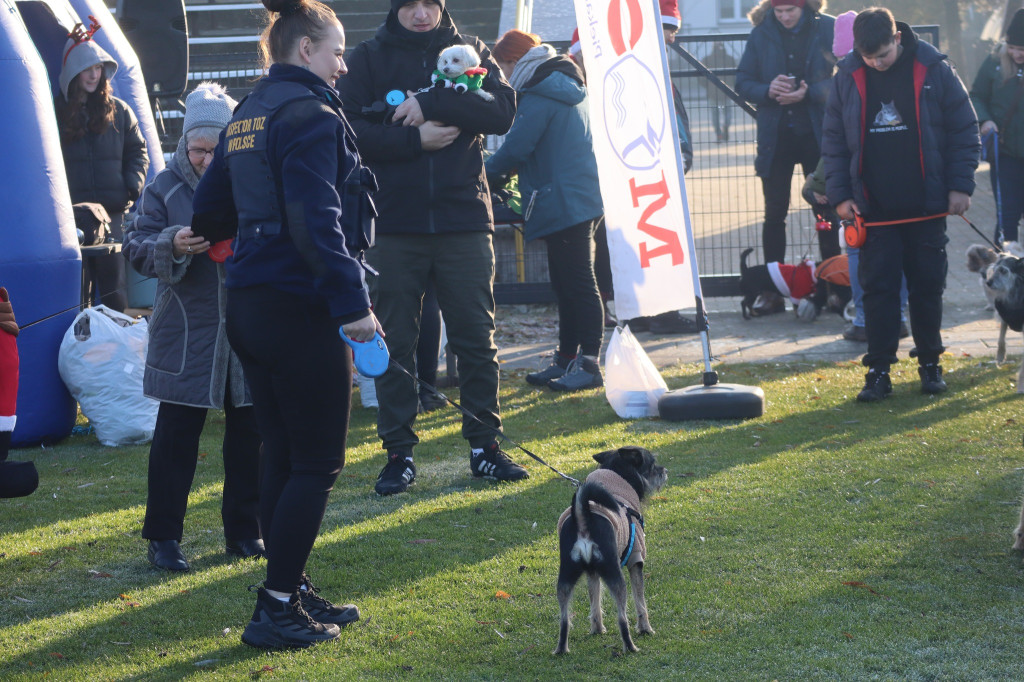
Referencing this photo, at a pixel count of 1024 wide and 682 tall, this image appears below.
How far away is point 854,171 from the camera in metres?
6.64

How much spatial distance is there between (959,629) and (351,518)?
2.60m

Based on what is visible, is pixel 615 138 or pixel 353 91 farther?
pixel 615 138

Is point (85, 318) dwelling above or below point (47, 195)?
below

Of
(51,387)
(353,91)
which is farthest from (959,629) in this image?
(51,387)

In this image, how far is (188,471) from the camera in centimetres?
443

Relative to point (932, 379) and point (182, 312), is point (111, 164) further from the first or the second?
point (932, 379)

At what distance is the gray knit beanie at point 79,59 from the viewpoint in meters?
7.87

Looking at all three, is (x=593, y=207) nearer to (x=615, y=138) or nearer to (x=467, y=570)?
(x=615, y=138)

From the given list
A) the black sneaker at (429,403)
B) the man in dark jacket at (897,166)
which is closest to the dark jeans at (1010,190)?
the man in dark jacket at (897,166)

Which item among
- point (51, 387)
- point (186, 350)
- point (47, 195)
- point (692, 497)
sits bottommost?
point (692, 497)

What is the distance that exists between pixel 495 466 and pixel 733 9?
36.3m

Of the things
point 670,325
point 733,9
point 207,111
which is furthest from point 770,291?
point 733,9

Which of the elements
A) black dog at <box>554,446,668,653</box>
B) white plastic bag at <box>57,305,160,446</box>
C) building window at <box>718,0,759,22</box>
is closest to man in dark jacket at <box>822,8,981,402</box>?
black dog at <box>554,446,668,653</box>

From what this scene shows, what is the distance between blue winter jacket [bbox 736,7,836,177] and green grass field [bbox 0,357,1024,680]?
3486 mm
